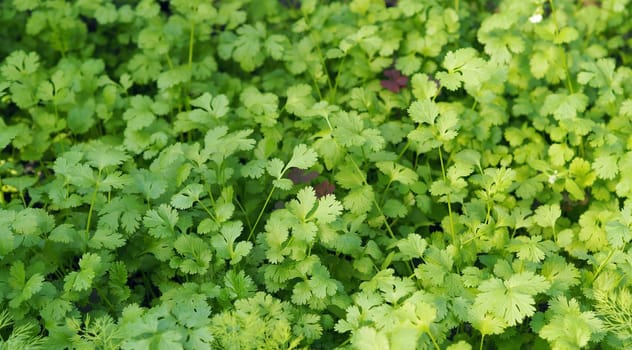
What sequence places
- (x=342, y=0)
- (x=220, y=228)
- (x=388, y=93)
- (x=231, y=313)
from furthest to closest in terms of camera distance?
(x=342, y=0) → (x=388, y=93) → (x=220, y=228) → (x=231, y=313)

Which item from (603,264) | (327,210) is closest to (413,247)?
(327,210)

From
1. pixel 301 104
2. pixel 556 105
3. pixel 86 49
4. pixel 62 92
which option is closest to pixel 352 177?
pixel 301 104

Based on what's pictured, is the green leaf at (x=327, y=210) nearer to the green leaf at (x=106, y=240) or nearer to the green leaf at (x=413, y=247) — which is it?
the green leaf at (x=413, y=247)

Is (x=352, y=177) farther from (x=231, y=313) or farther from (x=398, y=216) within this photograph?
(x=231, y=313)

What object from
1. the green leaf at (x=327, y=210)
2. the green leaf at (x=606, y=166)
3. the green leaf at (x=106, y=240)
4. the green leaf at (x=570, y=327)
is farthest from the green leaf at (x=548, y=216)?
the green leaf at (x=106, y=240)

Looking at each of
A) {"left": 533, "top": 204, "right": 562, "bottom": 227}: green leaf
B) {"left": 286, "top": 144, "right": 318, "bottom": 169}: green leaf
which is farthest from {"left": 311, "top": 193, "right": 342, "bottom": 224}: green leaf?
{"left": 533, "top": 204, "right": 562, "bottom": 227}: green leaf

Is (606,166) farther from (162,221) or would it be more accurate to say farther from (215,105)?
(162,221)

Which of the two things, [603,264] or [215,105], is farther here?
[215,105]

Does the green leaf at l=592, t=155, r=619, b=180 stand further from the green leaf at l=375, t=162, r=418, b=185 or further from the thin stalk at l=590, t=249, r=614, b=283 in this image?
the green leaf at l=375, t=162, r=418, b=185
